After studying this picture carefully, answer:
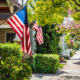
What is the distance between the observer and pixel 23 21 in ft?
25.5

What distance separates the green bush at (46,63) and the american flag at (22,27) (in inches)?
254

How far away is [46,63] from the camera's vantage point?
1404cm

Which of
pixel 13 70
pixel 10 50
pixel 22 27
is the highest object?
pixel 22 27

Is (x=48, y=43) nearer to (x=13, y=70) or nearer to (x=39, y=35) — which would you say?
(x=39, y=35)

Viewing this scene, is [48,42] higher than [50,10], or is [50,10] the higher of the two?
[50,10]

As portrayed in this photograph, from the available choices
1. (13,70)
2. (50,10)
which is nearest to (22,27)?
(13,70)

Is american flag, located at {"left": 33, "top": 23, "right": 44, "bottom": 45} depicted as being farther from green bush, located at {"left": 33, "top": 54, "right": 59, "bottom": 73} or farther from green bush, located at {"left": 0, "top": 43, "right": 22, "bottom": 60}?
green bush, located at {"left": 0, "top": 43, "right": 22, "bottom": 60}

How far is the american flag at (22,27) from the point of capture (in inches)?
291

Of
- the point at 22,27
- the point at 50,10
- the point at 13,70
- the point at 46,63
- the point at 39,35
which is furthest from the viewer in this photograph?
the point at 39,35

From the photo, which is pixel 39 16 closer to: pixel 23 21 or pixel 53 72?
pixel 53 72

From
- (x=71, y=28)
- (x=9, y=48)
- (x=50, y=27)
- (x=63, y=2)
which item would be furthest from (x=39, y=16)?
(x=71, y=28)

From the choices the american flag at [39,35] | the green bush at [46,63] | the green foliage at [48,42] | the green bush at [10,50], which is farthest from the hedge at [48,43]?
the green bush at [10,50]

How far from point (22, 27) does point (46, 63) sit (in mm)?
6743

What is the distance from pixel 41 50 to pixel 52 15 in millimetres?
3416
